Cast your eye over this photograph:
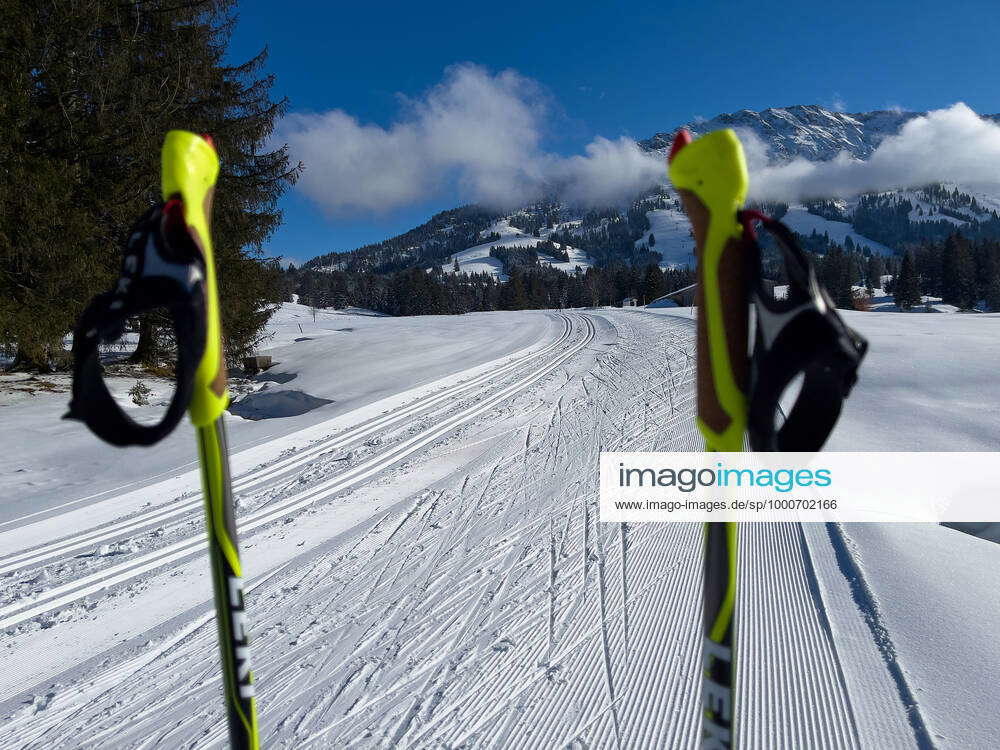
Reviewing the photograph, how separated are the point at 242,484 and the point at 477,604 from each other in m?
3.18

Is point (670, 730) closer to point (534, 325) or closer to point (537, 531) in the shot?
point (537, 531)

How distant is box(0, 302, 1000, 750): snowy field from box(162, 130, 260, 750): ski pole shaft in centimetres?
105

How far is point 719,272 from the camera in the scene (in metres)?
1.05

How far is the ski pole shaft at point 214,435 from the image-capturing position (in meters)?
1.10

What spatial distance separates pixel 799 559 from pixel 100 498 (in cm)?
573

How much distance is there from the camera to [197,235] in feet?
3.63

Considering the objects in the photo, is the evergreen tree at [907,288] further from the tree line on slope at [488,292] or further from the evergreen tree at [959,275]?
the tree line on slope at [488,292]

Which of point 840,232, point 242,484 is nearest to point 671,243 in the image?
point 840,232

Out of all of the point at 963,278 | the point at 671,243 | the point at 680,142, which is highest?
the point at 671,243

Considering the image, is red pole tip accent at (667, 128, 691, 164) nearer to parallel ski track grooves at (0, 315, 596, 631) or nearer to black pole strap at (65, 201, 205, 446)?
black pole strap at (65, 201, 205, 446)

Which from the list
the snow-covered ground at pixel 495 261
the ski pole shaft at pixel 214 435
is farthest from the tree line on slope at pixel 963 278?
the snow-covered ground at pixel 495 261

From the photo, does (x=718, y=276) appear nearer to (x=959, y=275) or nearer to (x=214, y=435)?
(x=214, y=435)

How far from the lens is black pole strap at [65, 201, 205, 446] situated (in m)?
1.08

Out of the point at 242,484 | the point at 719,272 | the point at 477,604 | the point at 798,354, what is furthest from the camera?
the point at 242,484
